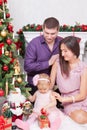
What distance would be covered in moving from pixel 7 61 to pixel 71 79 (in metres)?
0.54

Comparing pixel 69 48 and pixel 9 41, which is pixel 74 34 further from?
pixel 9 41

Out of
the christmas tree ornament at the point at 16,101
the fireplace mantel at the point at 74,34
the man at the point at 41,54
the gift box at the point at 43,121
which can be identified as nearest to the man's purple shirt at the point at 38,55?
the man at the point at 41,54

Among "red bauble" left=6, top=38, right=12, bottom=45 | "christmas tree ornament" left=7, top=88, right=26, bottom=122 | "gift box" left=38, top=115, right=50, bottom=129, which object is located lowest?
"gift box" left=38, top=115, right=50, bottom=129

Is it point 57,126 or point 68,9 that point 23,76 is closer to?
point 57,126

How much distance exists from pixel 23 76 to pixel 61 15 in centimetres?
161

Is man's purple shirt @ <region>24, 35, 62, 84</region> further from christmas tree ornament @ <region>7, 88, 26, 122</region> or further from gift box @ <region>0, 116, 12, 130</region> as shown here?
gift box @ <region>0, 116, 12, 130</region>

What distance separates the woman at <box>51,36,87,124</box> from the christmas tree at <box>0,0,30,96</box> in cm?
31

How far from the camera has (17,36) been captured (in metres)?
3.82

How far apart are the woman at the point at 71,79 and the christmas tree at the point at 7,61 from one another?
0.31 metres

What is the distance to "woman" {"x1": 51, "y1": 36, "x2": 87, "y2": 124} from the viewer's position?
2.45 metres

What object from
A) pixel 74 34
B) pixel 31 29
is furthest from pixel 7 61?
pixel 74 34

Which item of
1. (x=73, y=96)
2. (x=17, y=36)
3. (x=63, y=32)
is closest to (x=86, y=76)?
(x=73, y=96)

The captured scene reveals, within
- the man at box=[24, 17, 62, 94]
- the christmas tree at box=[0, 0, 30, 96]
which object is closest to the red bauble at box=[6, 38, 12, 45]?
the christmas tree at box=[0, 0, 30, 96]

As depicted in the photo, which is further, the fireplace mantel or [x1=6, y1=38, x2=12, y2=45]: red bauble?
the fireplace mantel
